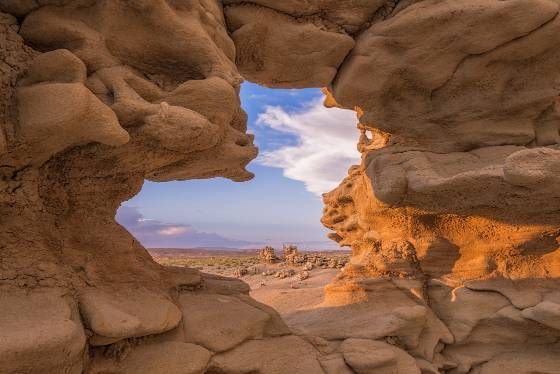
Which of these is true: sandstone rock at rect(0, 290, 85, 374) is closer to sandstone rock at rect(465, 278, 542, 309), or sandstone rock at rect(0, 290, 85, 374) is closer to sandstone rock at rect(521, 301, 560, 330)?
sandstone rock at rect(465, 278, 542, 309)

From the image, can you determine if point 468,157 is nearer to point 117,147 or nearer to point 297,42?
point 297,42

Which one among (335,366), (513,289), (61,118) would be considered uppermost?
(61,118)

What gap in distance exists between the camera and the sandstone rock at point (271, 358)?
473 centimetres

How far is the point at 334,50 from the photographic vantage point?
6727mm

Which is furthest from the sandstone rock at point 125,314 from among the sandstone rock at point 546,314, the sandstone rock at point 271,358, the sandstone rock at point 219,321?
the sandstone rock at point 546,314

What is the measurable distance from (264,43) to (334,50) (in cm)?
128

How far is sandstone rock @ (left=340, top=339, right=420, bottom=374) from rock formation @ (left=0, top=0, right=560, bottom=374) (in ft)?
0.12

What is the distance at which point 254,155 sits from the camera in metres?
5.80

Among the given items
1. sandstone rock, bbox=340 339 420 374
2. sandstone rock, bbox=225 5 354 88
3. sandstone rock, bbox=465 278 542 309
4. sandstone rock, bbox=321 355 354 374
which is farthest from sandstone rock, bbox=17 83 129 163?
sandstone rock, bbox=465 278 542 309

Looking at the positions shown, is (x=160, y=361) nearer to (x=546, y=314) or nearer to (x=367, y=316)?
(x=367, y=316)

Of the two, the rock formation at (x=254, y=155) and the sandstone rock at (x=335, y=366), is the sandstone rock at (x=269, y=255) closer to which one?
the rock formation at (x=254, y=155)

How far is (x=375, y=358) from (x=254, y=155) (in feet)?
11.4

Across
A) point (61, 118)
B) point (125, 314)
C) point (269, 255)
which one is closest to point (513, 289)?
point (125, 314)

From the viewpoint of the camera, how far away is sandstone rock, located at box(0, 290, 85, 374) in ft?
10.3
